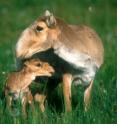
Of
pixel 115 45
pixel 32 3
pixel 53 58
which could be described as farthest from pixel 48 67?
pixel 32 3

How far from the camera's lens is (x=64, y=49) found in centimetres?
749

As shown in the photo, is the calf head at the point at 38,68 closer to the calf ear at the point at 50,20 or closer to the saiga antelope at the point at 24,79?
the saiga antelope at the point at 24,79

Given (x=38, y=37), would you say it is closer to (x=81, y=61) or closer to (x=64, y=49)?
(x=64, y=49)

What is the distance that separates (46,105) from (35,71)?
484 millimetres

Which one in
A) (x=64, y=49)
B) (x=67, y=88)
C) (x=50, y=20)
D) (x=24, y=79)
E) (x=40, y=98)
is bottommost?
(x=40, y=98)

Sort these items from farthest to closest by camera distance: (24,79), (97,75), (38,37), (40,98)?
(97,75), (40,98), (24,79), (38,37)

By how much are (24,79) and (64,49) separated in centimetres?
55

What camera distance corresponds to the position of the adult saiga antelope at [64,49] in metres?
7.38

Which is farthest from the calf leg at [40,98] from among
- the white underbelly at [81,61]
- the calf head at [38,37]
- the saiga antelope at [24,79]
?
the calf head at [38,37]

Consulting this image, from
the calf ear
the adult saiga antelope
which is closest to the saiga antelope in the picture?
Result: the adult saiga antelope

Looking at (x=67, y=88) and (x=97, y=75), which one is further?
(x=97, y=75)

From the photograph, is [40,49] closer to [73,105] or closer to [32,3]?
[73,105]

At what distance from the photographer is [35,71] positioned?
7680 millimetres

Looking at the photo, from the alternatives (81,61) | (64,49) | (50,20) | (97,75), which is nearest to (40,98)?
(81,61)
